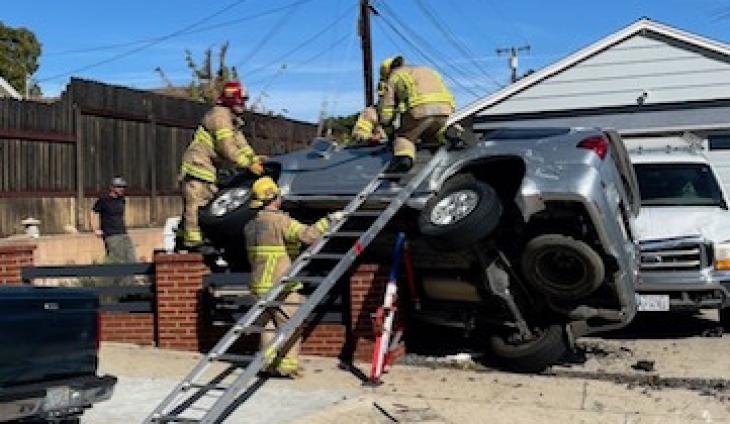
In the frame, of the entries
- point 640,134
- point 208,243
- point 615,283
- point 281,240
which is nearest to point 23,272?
point 208,243

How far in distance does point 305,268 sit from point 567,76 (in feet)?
30.1

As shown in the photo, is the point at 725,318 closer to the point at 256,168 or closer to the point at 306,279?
the point at 306,279

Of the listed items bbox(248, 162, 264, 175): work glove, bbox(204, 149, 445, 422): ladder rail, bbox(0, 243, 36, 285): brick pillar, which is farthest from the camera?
bbox(0, 243, 36, 285): brick pillar

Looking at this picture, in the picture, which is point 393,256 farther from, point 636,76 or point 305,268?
point 636,76

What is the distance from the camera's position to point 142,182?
18.6 meters

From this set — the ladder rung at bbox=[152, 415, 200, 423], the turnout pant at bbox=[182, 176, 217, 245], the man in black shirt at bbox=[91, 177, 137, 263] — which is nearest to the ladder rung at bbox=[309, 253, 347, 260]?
the turnout pant at bbox=[182, 176, 217, 245]

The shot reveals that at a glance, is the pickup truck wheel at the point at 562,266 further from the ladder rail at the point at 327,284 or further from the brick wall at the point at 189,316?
the brick wall at the point at 189,316

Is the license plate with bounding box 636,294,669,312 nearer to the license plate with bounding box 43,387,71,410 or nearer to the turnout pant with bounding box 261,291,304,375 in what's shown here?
the turnout pant with bounding box 261,291,304,375

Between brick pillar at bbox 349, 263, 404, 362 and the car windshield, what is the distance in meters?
3.60

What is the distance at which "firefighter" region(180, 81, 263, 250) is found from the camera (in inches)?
379

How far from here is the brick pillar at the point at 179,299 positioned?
9.59m

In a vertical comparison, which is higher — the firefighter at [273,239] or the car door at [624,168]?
the car door at [624,168]

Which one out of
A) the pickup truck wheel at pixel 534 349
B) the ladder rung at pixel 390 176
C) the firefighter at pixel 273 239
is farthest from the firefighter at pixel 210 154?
the pickup truck wheel at pixel 534 349

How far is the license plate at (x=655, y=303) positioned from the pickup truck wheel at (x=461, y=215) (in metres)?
2.54
